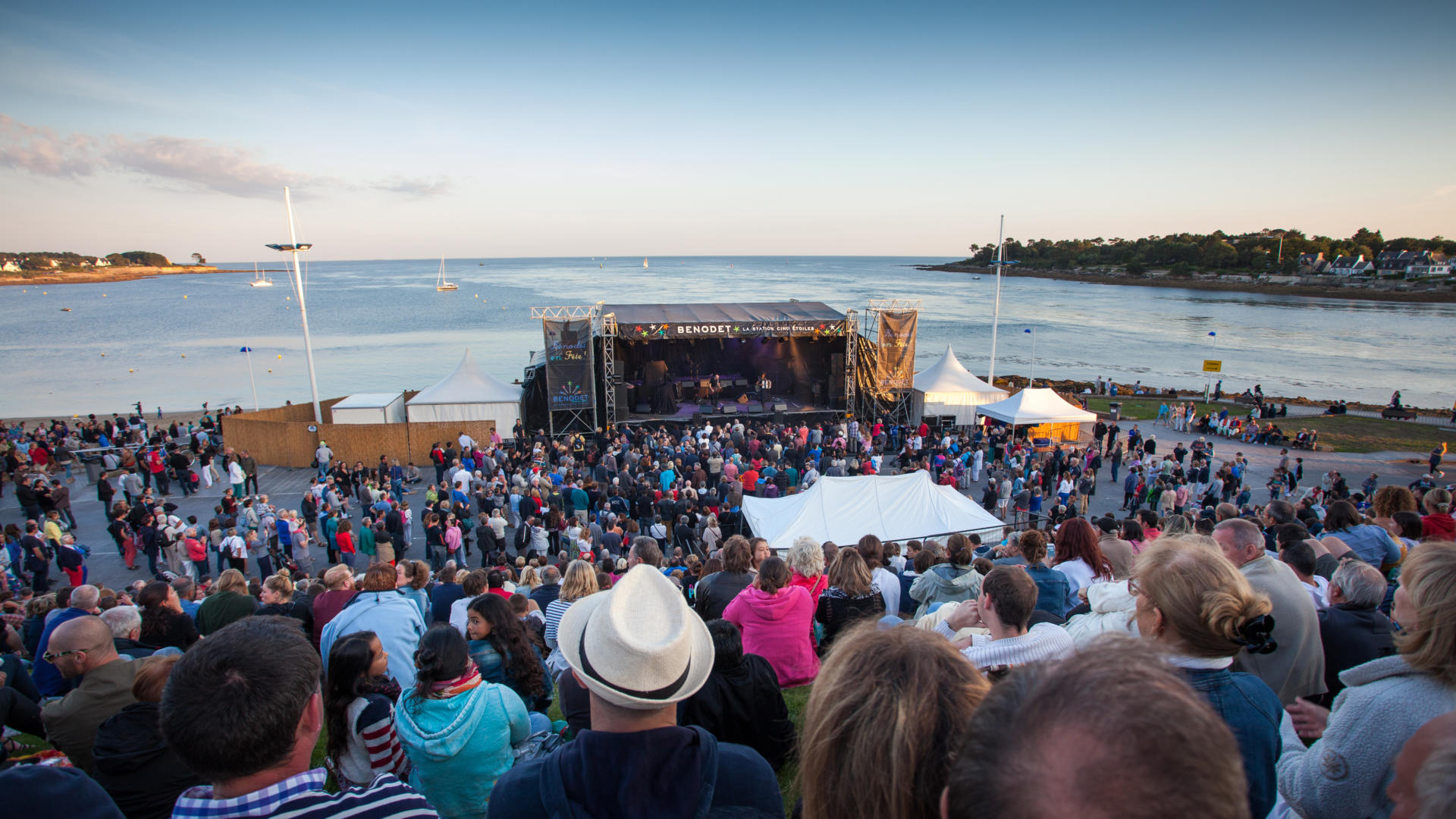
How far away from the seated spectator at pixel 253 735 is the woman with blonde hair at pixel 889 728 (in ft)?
3.47

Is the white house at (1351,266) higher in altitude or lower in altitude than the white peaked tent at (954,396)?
higher

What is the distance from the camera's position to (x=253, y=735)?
1484 mm

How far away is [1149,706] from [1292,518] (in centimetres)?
776

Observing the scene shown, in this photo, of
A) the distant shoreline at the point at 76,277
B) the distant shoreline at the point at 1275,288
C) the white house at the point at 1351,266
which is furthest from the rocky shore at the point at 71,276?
the white house at the point at 1351,266

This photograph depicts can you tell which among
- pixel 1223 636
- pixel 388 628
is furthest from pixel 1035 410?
pixel 388 628

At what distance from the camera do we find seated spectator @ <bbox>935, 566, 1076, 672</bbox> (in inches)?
79.0

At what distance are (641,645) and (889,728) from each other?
628mm

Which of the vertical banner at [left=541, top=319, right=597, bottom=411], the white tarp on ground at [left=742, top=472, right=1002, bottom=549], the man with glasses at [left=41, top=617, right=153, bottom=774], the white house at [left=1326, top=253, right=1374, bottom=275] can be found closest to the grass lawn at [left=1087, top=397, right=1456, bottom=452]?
the white tarp on ground at [left=742, top=472, right=1002, bottom=549]

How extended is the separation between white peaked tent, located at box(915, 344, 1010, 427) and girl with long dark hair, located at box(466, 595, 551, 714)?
16.9 meters

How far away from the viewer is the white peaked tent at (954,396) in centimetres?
1880

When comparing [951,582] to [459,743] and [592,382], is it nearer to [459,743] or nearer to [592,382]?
[459,743]

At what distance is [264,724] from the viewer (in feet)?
4.93

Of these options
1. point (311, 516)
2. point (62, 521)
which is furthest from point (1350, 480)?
point (62, 521)

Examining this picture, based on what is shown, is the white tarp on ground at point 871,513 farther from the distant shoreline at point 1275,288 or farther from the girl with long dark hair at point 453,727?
the distant shoreline at point 1275,288
